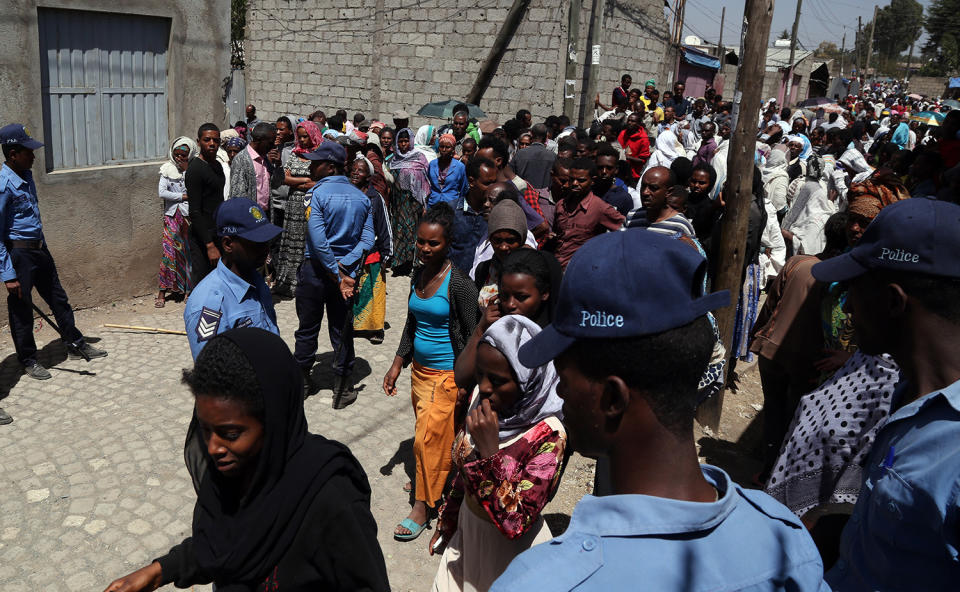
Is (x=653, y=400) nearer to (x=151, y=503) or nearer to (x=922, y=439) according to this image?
(x=922, y=439)

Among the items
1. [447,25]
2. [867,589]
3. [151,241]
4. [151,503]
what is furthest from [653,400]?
[447,25]

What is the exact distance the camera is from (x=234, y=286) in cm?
346

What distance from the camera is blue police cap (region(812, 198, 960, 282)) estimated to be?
179 centimetres

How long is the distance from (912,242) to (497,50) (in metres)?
14.3

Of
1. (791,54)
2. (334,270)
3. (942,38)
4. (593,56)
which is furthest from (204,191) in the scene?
(942,38)

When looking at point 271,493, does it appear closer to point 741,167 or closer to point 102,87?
point 741,167

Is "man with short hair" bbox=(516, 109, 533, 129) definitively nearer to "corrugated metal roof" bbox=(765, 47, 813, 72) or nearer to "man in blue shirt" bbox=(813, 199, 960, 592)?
"man in blue shirt" bbox=(813, 199, 960, 592)

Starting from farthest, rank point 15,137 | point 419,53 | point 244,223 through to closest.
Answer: point 419,53, point 15,137, point 244,223

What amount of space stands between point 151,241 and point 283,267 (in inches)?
59.5

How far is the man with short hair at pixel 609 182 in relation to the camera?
23.8 feet

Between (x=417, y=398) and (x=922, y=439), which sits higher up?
(x=922, y=439)

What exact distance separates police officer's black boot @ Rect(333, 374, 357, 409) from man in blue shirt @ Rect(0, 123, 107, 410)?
245 centimetres

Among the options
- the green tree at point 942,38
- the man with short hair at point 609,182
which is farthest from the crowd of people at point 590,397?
the green tree at point 942,38

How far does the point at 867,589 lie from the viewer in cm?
175
